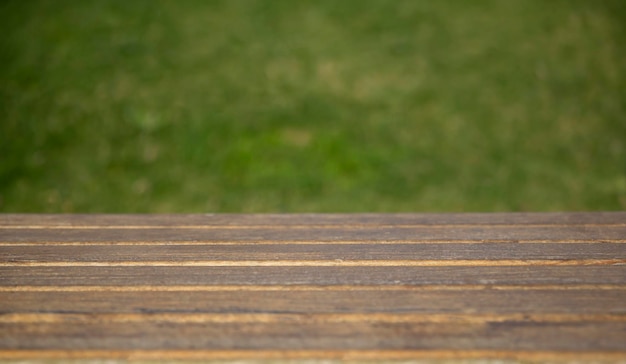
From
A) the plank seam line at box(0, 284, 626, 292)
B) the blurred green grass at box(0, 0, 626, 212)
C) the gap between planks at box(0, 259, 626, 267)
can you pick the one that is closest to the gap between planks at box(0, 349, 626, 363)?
the plank seam line at box(0, 284, 626, 292)

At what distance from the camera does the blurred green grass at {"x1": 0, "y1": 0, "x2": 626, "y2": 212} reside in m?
5.22

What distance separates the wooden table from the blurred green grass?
9.00ft

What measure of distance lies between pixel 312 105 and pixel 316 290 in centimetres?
439

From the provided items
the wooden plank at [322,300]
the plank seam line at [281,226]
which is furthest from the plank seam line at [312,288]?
the plank seam line at [281,226]

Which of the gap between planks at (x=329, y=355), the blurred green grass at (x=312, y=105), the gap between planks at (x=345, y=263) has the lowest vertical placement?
the gap between planks at (x=329, y=355)

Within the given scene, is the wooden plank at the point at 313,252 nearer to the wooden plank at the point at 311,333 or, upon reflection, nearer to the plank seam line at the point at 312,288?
the plank seam line at the point at 312,288

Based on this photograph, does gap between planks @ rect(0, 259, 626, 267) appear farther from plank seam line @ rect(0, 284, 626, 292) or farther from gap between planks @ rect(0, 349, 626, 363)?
gap between planks @ rect(0, 349, 626, 363)

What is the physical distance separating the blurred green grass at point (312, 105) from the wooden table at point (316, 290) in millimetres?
2743

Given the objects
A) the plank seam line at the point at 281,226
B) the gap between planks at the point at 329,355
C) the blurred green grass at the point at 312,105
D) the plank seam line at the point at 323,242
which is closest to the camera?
the gap between planks at the point at 329,355

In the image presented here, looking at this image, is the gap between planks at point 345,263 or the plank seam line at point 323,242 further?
the plank seam line at point 323,242

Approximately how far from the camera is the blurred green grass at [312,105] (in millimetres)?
5223

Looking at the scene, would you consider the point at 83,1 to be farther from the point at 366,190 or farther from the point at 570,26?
the point at 570,26

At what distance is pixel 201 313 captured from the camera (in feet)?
5.36

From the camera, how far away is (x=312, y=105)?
601cm
